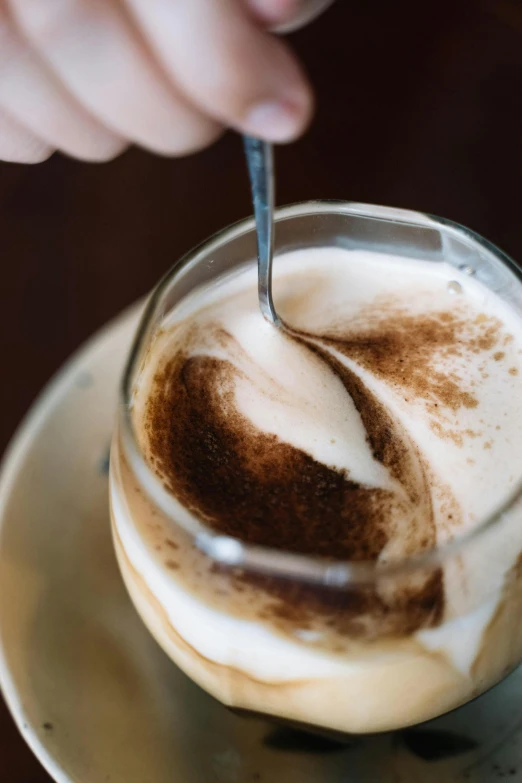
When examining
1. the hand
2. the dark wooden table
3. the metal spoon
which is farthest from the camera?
the dark wooden table

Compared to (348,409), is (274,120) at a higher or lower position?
higher

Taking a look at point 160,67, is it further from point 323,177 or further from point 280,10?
point 323,177

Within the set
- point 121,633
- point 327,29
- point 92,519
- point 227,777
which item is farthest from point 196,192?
point 227,777

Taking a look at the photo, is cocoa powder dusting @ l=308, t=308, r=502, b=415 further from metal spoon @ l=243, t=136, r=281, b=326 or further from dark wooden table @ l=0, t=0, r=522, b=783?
dark wooden table @ l=0, t=0, r=522, b=783

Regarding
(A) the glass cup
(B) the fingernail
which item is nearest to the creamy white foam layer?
(A) the glass cup

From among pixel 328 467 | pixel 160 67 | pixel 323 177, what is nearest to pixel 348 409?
pixel 328 467

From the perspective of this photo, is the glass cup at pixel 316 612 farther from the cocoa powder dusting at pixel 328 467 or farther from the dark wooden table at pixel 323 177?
the dark wooden table at pixel 323 177

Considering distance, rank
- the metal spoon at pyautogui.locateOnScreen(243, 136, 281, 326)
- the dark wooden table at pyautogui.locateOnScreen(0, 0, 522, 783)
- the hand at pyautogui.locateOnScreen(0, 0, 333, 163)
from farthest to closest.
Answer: the dark wooden table at pyautogui.locateOnScreen(0, 0, 522, 783) → the metal spoon at pyautogui.locateOnScreen(243, 136, 281, 326) → the hand at pyautogui.locateOnScreen(0, 0, 333, 163)
